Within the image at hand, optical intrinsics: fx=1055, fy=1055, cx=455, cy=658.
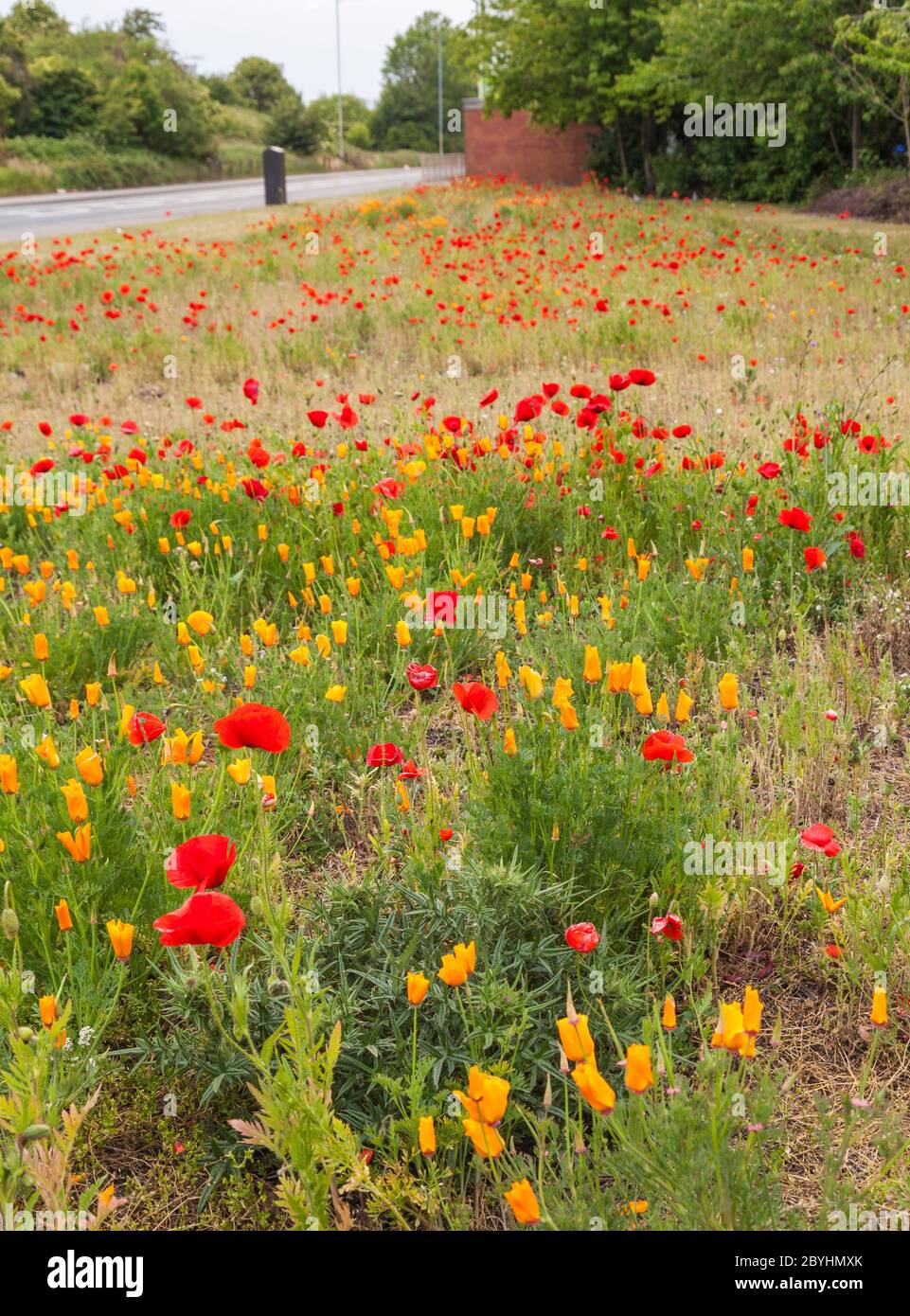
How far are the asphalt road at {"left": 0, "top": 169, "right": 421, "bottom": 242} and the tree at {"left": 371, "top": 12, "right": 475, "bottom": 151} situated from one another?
121ft

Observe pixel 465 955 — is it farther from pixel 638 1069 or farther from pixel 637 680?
pixel 637 680

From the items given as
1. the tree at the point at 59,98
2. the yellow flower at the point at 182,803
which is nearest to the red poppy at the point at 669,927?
the yellow flower at the point at 182,803

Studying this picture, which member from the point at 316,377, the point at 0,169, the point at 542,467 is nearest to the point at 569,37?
the point at 0,169

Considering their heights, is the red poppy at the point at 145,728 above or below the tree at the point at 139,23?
below

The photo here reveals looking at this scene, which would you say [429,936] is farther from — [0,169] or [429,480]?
[0,169]

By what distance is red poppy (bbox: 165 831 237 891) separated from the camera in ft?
5.08

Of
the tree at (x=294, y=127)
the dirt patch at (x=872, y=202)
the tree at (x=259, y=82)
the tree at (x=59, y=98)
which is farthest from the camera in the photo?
the tree at (x=259, y=82)

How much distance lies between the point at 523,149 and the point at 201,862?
32235 millimetres

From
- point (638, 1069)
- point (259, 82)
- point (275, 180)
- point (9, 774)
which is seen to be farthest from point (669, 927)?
point (259, 82)

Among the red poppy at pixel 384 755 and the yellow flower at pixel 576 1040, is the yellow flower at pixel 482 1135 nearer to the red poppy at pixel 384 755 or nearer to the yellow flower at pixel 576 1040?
the yellow flower at pixel 576 1040

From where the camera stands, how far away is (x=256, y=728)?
1.74m

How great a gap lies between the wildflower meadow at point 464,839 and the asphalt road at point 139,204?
53.8ft

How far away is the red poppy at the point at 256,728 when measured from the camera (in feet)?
5.68

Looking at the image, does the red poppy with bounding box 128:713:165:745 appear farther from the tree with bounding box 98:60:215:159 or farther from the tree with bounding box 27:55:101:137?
the tree with bounding box 27:55:101:137
